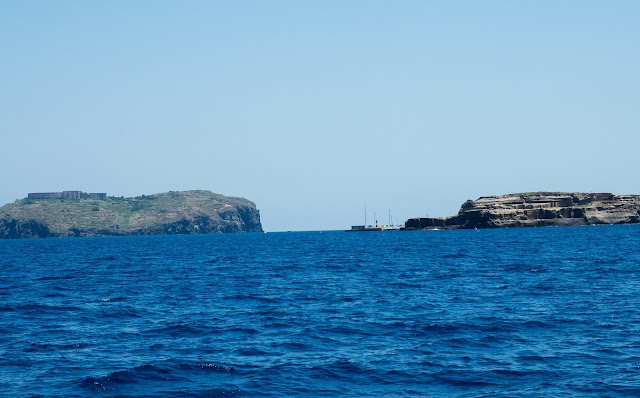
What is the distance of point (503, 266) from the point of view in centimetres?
7288

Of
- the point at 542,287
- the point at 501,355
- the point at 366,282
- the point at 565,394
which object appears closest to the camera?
the point at 565,394

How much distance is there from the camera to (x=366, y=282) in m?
59.1

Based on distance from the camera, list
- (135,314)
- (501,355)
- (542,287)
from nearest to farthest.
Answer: (501,355) < (135,314) < (542,287)

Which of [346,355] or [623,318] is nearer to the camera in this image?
[346,355]

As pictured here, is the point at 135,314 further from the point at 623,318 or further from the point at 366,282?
the point at 623,318

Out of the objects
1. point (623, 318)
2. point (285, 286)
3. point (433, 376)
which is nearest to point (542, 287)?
point (623, 318)

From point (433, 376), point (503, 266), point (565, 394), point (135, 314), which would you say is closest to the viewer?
point (565, 394)

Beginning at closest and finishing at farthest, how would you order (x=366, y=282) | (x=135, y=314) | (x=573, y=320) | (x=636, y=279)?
(x=573, y=320), (x=135, y=314), (x=636, y=279), (x=366, y=282)

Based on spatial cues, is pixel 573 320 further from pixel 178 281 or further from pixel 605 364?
pixel 178 281

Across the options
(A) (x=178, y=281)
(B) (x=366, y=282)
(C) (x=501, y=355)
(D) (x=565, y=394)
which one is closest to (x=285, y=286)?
(B) (x=366, y=282)

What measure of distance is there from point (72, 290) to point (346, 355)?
36.7 metres

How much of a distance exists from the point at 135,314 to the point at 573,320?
25135 millimetres

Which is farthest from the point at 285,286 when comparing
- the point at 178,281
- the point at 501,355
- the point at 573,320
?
the point at 501,355

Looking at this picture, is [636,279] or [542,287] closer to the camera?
[542,287]
